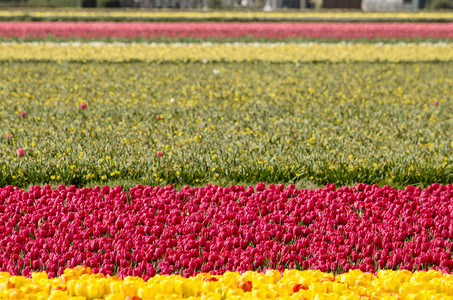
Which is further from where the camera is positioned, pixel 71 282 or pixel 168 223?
pixel 168 223

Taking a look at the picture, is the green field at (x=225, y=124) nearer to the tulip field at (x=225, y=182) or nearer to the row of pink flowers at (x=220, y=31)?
the tulip field at (x=225, y=182)

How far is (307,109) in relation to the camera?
9.81 metres

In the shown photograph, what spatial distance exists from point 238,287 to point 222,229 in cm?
132

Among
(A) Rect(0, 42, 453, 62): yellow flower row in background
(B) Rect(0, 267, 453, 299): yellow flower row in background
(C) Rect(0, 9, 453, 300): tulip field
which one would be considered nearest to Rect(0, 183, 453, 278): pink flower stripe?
(C) Rect(0, 9, 453, 300): tulip field

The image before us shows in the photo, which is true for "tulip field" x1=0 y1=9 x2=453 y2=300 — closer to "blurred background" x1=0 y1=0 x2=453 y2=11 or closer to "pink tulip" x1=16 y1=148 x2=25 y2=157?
"pink tulip" x1=16 y1=148 x2=25 y2=157

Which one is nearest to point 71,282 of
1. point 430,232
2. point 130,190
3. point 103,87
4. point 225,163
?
point 130,190

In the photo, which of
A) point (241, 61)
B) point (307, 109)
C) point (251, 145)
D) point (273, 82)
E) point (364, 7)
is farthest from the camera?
point (364, 7)

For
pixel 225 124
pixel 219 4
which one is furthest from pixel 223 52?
pixel 219 4

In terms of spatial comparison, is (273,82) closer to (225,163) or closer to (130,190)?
(225,163)

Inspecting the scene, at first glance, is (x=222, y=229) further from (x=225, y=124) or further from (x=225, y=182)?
(x=225, y=124)

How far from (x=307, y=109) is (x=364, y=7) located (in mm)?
30449

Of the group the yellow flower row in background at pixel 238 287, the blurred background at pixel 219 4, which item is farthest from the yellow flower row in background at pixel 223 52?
the blurred background at pixel 219 4

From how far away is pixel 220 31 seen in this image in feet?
67.1

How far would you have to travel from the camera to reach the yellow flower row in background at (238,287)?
3.15 metres
